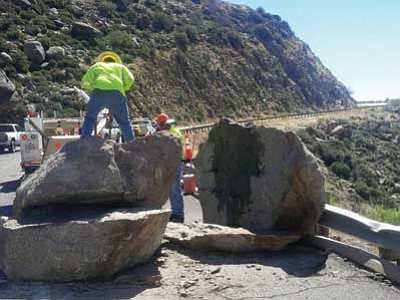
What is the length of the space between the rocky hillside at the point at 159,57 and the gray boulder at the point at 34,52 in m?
0.09

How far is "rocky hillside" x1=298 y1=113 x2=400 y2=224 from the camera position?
28.9m

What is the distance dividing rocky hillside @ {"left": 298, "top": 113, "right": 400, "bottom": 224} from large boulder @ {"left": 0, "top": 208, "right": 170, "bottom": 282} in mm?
17136

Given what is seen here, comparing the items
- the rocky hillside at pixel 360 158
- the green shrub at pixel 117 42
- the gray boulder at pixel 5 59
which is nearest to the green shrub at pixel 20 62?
the gray boulder at pixel 5 59

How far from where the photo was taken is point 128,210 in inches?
229

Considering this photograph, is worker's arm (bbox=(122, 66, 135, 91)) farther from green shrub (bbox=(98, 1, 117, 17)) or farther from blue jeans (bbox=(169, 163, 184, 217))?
green shrub (bbox=(98, 1, 117, 17))

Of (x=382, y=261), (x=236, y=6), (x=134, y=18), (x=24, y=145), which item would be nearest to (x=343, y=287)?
(x=382, y=261)

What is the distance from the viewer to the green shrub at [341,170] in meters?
34.5

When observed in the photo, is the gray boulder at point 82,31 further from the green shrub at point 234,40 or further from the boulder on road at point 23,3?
the green shrub at point 234,40

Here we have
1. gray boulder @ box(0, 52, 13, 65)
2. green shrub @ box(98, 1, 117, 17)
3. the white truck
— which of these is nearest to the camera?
the white truck

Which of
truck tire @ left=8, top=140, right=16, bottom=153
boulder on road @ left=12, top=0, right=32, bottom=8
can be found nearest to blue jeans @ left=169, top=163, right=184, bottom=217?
truck tire @ left=8, top=140, right=16, bottom=153

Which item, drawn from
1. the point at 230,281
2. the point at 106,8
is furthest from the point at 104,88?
the point at 106,8

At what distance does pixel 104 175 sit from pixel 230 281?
1.56 meters

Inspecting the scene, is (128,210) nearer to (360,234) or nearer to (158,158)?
(158,158)

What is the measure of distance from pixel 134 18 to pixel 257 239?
71.6m
